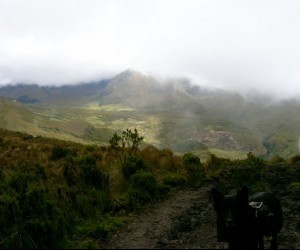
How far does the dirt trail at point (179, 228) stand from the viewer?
40.8ft

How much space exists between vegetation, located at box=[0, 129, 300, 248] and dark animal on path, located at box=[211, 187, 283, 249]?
5.04 metres

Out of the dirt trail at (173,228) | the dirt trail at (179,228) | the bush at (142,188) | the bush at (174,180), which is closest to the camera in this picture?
the dirt trail at (179,228)

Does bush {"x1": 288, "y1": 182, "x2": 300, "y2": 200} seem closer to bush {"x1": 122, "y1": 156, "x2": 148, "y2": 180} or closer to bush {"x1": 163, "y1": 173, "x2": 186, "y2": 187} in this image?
bush {"x1": 163, "y1": 173, "x2": 186, "y2": 187}

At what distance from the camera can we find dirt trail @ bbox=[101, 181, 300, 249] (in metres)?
12.4

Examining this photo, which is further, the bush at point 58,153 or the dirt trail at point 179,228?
the bush at point 58,153

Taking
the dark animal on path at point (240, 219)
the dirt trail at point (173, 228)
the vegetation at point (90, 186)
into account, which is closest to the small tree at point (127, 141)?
the vegetation at point (90, 186)

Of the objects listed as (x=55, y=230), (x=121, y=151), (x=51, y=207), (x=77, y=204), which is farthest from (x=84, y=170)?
(x=121, y=151)

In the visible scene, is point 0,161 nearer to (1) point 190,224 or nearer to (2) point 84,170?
(2) point 84,170

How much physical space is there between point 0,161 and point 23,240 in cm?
1310

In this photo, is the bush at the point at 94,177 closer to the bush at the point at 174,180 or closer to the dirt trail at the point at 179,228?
the dirt trail at the point at 179,228

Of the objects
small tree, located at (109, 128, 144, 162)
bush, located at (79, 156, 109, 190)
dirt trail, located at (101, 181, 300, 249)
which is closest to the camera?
dirt trail, located at (101, 181, 300, 249)

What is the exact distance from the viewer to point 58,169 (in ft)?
64.9

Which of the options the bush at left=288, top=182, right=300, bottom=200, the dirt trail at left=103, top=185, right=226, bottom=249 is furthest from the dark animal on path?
the bush at left=288, top=182, right=300, bottom=200

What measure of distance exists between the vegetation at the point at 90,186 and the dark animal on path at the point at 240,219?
5036 mm
